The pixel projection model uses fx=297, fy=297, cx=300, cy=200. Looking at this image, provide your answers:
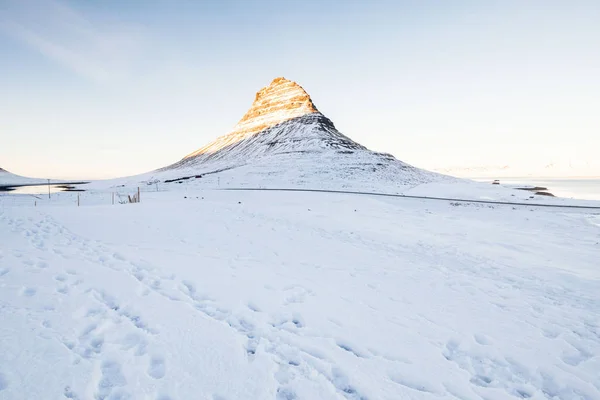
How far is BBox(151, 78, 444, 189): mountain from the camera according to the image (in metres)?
71.1

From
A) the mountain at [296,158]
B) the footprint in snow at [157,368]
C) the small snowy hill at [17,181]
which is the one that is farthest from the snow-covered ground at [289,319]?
the small snowy hill at [17,181]

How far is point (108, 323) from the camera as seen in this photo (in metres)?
5.20

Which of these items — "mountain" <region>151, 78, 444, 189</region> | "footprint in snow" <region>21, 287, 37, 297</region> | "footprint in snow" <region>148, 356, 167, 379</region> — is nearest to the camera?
"footprint in snow" <region>148, 356, 167, 379</region>

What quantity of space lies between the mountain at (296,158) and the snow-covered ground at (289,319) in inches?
1877

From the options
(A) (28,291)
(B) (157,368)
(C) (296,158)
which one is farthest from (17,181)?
(B) (157,368)

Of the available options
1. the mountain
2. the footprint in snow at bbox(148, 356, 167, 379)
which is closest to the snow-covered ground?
the footprint in snow at bbox(148, 356, 167, 379)

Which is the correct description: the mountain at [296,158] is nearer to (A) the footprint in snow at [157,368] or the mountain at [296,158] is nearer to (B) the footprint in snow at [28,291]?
(B) the footprint in snow at [28,291]

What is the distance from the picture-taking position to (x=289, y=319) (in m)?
5.92

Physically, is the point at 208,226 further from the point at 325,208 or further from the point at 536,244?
the point at 536,244

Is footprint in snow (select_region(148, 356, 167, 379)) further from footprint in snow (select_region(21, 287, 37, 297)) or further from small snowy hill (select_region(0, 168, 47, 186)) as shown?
small snowy hill (select_region(0, 168, 47, 186))

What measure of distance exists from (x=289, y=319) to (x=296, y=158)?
9348 centimetres

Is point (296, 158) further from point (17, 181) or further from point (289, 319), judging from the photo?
point (17, 181)

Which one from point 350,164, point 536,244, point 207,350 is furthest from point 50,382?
point 350,164

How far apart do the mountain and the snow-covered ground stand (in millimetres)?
47672
